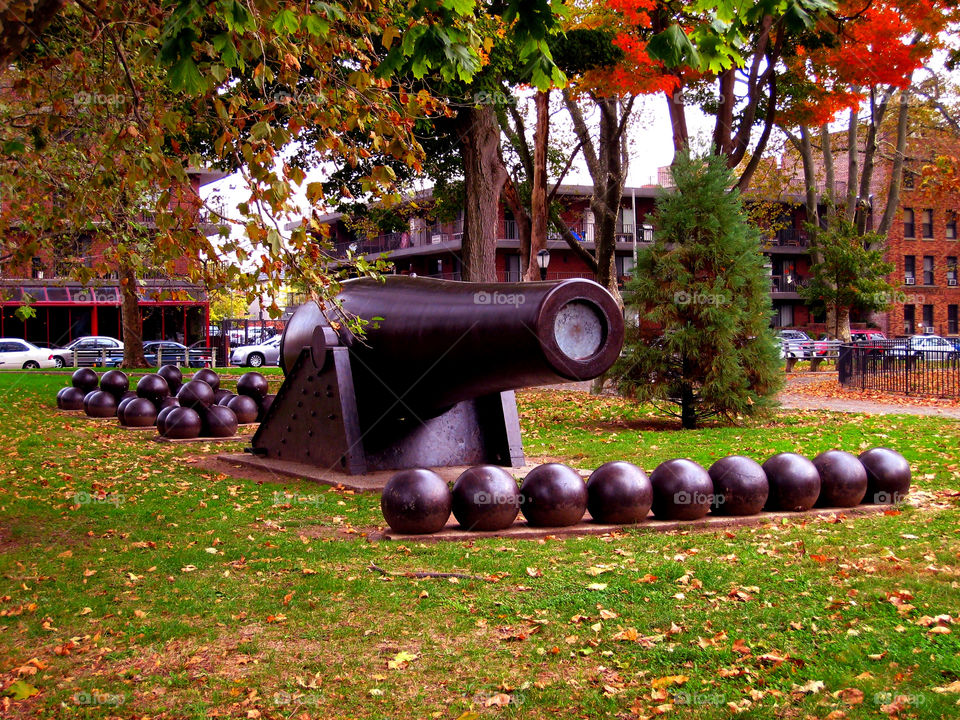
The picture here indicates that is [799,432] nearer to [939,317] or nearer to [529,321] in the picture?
[529,321]

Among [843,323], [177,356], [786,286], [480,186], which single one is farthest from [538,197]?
[786,286]

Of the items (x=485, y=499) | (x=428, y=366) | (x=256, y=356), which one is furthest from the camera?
(x=256, y=356)

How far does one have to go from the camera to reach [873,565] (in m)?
6.24

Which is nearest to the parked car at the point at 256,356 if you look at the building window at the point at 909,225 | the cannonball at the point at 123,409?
the cannonball at the point at 123,409

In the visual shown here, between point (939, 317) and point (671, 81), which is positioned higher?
point (671, 81)

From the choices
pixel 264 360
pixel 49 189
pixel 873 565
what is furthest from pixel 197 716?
pixel 264 360

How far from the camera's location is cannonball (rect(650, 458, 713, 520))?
7625 mm

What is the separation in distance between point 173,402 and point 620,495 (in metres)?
11.9

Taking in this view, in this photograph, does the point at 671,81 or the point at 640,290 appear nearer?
the point at 640,290

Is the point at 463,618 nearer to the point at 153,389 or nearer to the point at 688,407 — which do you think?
the point at 688,407

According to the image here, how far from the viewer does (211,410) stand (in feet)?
51.4

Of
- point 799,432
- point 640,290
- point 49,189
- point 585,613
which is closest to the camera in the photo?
point 585,613

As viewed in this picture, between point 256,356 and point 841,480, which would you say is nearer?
point 841,480

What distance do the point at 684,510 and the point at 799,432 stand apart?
8.05 metres
